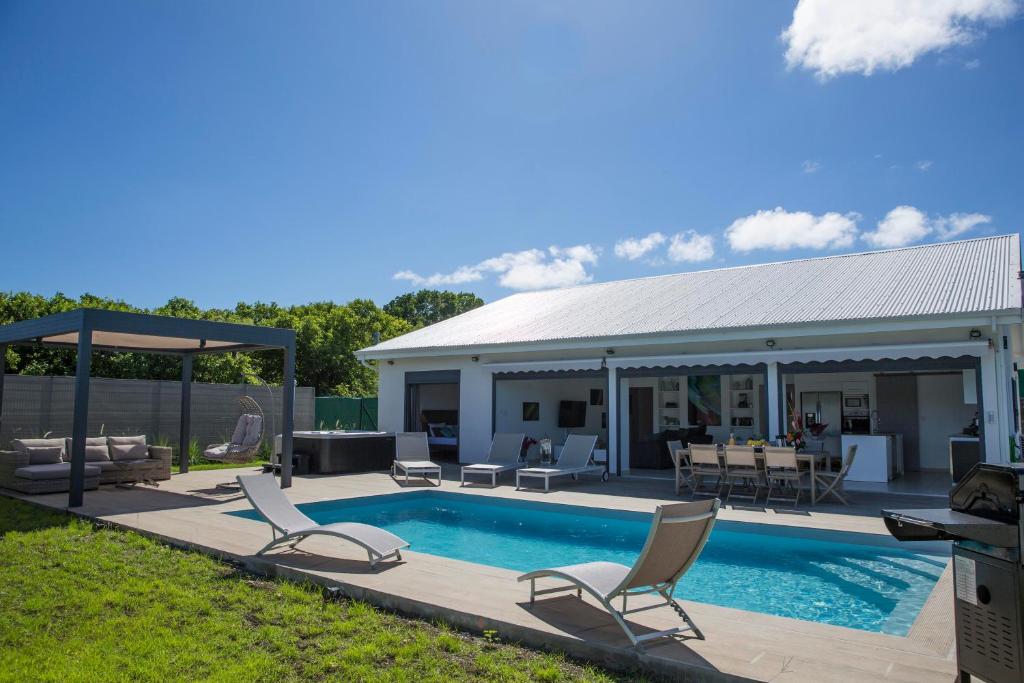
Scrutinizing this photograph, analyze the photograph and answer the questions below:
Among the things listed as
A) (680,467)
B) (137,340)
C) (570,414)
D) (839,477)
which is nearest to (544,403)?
(570,414)

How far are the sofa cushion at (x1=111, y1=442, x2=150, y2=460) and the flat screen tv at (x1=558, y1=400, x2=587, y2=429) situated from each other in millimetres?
10265

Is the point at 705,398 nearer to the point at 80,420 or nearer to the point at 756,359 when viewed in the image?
the point at 756,359

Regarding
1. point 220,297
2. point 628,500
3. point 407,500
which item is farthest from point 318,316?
point 628,500

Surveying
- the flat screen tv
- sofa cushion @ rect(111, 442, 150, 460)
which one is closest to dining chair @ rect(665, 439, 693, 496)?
the flat screen tv

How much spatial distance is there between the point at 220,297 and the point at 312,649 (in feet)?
99.4

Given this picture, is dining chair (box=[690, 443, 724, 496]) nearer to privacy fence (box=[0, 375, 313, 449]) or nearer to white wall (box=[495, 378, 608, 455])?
white wall (box=[495, 378, 608, 455])

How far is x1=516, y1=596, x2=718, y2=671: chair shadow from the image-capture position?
3750mm

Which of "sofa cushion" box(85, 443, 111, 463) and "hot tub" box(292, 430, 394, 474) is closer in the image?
"sofa cushion" box(85, 443, 111, 463)

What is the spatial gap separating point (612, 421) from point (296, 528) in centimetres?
843

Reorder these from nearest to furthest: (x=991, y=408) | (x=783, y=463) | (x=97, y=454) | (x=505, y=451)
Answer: (x=783, y=463)
(x=991, y=408)
(x=97, y=454)
(x=505, y=451)

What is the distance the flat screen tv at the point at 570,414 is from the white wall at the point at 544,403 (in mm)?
138

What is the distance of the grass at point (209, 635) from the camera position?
3.61 meters

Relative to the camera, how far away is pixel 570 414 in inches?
730

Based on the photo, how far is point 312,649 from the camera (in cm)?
394
